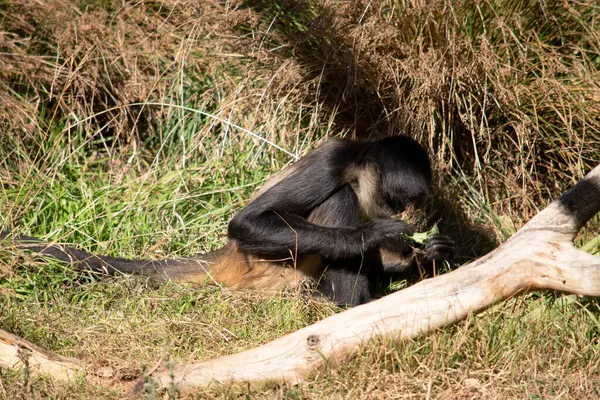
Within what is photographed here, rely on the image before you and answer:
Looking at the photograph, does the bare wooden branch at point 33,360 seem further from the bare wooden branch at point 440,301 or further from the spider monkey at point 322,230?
the spider monkey at point 322,230

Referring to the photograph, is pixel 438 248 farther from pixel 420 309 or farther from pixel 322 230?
pixel 420 309

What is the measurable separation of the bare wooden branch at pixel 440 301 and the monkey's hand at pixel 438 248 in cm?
117

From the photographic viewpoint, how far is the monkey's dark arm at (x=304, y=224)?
5.25 meters

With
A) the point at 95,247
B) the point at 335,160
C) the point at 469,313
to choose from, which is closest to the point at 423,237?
the point at 335,160

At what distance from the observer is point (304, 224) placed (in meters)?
5.30

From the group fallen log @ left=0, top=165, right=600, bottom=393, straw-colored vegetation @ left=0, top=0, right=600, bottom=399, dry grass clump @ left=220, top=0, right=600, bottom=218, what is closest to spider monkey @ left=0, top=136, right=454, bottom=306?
straw-colored vegetation @ left=0, top=0, right=600, bottom=399

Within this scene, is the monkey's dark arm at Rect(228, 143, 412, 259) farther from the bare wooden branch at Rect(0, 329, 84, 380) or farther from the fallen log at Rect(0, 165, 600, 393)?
the bare wooden branch at Rect(0, 329, 84, 380)

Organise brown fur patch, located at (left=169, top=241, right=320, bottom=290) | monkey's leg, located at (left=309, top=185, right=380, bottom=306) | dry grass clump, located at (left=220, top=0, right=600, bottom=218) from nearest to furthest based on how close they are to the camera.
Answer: monkey's leg, located at (left=309, top=185, right=380, bottom=306) < brown fur patch, located at (left=169, top=241, right=320, bottom=290) < dry grass clump, located at (left=220, top=0, right=600, bottom=218)

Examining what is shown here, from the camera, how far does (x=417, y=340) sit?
4.14 metres

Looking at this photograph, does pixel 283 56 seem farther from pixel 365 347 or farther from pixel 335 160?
pixel 365 347

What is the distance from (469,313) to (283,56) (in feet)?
11.8

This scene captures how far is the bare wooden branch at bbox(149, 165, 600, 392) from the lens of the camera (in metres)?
3.93

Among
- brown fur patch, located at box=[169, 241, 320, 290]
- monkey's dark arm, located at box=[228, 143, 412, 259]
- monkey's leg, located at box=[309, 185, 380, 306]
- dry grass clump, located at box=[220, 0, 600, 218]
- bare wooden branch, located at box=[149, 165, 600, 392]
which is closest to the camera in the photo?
bare wooden branch, located at box=[149, 165, 600, 392]

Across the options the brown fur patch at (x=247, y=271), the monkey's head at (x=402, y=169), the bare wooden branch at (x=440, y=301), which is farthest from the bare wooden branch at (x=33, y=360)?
the monkey's head at (x=402, y=169)
